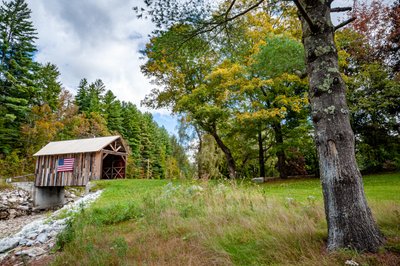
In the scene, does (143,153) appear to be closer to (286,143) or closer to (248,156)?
(248,156)

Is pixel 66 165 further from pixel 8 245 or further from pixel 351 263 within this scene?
pixel 351 263

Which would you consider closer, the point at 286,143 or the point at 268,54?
the point at 268,54

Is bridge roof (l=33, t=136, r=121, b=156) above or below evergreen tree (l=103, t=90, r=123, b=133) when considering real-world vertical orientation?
below

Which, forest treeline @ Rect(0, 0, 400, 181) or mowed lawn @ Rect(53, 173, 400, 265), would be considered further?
forest treeline @ Rect(0, 0, 400, 181)

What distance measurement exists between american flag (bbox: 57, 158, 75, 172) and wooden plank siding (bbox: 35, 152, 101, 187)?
231 millimetres

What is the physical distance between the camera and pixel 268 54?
771 cm

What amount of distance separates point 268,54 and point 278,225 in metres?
5.95

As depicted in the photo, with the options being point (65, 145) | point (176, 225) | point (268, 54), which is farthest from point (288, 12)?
point (65, 145)

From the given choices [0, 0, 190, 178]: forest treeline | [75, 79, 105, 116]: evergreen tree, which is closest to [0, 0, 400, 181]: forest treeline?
[0, 0, 190, 178]: forest treeline

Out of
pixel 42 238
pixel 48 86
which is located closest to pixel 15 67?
pixel 48 86

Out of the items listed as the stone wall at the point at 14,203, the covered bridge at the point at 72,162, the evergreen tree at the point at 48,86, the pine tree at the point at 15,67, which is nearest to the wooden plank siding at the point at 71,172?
the covered bridge at the point at 72,162

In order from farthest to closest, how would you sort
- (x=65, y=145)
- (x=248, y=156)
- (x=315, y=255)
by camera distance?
(x=65, y=145), (x=248, y=156), (x=315, y=255)

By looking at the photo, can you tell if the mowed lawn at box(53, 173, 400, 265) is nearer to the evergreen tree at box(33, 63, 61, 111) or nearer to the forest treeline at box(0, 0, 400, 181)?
the forest treeline at box(0, 0, 400, 181)

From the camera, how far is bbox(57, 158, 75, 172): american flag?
692 inches
